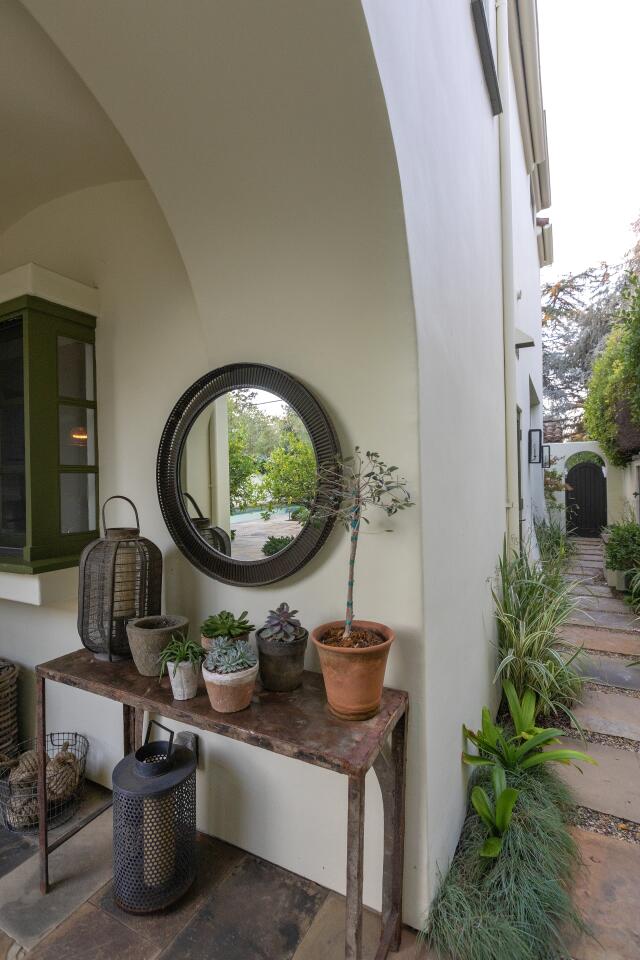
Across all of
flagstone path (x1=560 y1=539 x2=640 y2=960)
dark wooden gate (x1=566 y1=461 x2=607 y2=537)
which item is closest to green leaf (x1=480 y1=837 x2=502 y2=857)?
flagstone path (x1=560 y1=539 x2=640 y2=960)

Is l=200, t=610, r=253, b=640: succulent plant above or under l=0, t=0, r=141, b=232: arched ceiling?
under

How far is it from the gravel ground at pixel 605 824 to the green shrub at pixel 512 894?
0.22 metres

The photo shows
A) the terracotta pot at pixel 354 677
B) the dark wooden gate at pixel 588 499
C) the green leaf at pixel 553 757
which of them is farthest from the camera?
the dark wooden gate at pixel 588 499

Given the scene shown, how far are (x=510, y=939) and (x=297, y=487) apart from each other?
145 centimetres

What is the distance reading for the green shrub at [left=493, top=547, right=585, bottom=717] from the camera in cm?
268

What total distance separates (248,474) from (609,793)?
222 centimetres

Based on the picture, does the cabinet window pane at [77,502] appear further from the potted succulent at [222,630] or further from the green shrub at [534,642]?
the green shrub at [534,642]

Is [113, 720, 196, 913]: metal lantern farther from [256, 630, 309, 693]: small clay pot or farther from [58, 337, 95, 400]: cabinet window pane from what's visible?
[58, 337, 95, 400]: cabinet window pane

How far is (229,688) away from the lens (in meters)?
1.30

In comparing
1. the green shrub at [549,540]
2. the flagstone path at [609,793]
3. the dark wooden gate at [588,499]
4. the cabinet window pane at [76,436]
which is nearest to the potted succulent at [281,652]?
the flagstone path at [609,793]

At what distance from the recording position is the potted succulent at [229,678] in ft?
4.27

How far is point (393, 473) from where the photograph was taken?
1472mm

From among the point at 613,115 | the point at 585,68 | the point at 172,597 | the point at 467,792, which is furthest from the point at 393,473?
the point at 613,115

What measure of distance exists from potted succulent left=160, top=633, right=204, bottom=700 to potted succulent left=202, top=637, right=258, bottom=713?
8 cm
